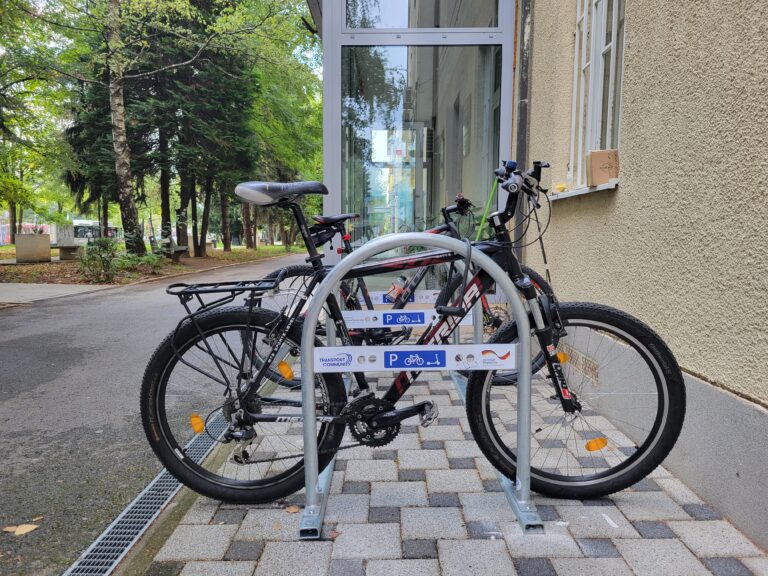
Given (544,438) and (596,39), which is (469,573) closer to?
(544,438)

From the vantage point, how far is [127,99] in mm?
18531

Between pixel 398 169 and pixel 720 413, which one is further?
pixel 398 169

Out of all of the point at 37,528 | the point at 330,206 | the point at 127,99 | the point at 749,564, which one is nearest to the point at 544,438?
the point at 749,564

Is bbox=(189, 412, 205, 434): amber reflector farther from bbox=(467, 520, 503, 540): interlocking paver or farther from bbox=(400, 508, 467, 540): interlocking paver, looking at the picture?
bbox=(467, 520, 503, 540): interlocking paver

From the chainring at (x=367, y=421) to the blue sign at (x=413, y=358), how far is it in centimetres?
25

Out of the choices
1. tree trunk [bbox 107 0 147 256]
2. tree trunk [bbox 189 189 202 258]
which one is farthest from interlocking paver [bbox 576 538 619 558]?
tree trunk [bbox 189 189 202 258]

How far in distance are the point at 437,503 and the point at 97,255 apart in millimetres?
13111

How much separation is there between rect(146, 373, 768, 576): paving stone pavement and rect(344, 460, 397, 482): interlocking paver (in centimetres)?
1

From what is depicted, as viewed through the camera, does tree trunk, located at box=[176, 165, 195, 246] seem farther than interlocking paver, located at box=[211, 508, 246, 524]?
Yes

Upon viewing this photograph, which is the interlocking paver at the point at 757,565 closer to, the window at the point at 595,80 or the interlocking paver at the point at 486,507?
the interlocking paver at the point at 486,507

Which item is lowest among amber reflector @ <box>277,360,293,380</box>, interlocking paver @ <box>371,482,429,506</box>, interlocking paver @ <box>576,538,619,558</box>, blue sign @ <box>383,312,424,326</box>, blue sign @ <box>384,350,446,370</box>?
interlocking paver @ <box>371,482,429,506</box>

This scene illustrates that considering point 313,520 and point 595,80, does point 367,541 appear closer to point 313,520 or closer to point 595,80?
point 313,520

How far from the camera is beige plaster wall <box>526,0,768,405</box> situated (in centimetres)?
216

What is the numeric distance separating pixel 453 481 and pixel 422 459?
0.31 meters
